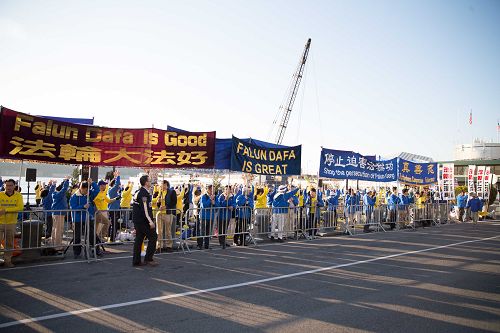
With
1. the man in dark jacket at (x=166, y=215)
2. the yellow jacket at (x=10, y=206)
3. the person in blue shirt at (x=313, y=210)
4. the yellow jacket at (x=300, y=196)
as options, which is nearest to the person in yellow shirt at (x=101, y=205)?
the man in dark jacket at (x=166, y=215)

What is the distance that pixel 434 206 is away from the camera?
21.2 m

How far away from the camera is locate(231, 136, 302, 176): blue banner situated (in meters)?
12.1

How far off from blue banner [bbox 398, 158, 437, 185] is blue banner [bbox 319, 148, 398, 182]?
71cm

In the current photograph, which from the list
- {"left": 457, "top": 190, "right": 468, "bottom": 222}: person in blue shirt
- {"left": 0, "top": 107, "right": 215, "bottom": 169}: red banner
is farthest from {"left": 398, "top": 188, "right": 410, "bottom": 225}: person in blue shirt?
{"left": 0, "top": 107, "right": 215, "bottom": 169}: red banner

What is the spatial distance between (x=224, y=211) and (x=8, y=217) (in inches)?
235

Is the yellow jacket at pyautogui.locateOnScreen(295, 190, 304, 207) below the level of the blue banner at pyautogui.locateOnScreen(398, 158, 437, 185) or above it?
below

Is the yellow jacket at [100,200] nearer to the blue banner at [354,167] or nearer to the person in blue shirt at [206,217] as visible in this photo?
the person in blue shirt at [206,217]

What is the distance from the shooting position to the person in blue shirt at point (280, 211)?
44.2ft

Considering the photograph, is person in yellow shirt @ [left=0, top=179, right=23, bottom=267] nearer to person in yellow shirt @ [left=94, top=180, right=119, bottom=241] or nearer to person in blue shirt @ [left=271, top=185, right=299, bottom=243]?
person in yellow shirt @ [left=94, top=180, right=119, bottom=241]

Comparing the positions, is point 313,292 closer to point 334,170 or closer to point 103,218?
point 103,218

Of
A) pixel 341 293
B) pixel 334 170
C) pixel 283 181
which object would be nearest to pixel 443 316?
pixel 341 293

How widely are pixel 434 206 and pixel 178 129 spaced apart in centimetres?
1696

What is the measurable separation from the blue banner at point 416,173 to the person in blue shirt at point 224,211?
38.1 ft

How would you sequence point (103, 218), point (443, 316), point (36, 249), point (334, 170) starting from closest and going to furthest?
point (443, 316), point (36, 249), point (103, 218), point (334, 170)
